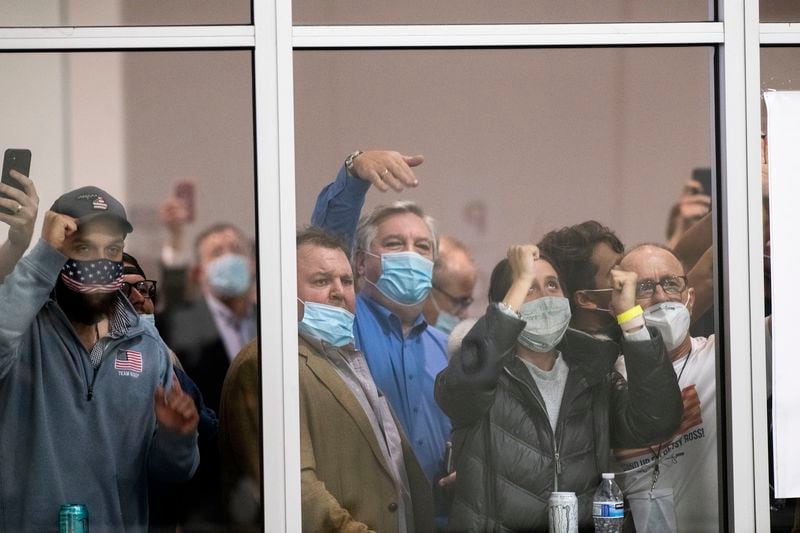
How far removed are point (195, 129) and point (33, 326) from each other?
0.85 meters

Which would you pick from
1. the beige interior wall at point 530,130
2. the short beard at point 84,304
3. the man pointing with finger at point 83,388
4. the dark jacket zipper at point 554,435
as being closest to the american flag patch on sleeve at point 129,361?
the man pointing with finger at point 83,388

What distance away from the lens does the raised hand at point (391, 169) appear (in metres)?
3.67

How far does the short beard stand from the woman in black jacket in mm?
1151

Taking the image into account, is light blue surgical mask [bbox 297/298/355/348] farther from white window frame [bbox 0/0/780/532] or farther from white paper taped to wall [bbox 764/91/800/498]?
white paper taped to wall [bbox 764/91/800/498]

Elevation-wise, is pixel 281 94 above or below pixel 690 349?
above

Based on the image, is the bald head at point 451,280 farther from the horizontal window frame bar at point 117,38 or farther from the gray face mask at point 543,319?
the horizontal window frame bar at point 117,38

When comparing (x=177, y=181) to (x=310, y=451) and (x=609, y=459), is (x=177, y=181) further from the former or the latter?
(x=609, y=459)

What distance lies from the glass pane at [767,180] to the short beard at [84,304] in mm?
2233

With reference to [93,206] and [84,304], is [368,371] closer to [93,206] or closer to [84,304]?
[84,304]

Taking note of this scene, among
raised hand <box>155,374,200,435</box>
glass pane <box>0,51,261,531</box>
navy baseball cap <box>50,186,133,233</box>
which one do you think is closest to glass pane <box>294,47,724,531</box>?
glass pane <box>0,51,261,531</box>

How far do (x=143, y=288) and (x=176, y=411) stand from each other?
0.43 m

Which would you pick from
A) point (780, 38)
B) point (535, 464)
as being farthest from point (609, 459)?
point (780, 38)

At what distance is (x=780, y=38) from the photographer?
146 inches

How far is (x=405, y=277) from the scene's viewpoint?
366cm
